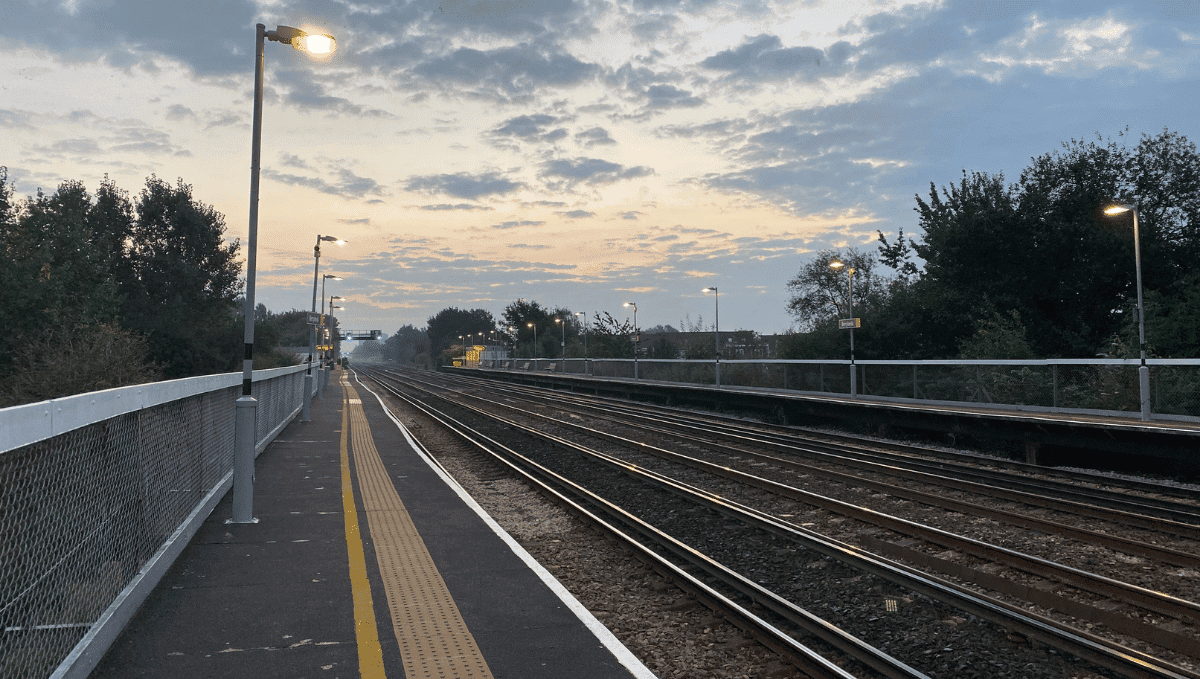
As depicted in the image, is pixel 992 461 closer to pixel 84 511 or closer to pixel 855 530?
pixel 855 530

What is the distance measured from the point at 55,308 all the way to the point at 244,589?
142ft

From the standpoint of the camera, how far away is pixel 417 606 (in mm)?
6012

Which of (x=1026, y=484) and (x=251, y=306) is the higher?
(x=251, y=306)

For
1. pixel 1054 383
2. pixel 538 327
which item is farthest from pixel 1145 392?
pixel 538 327

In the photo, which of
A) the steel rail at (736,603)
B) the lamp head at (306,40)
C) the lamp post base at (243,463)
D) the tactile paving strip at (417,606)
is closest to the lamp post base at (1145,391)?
the steel rail at (736,603)

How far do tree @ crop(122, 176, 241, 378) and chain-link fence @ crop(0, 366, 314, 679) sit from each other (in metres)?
53.7

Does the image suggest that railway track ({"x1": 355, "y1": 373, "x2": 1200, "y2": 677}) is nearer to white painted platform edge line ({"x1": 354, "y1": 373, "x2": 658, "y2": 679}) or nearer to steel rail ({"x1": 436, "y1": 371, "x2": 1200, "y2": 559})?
steel rail ({"x1": 436, "y1": 371, "x2": 1200, "y2": 559})

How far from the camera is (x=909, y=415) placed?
2045 centimetres

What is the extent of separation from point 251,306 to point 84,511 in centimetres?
470

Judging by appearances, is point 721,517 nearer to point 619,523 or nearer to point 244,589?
point 619,523

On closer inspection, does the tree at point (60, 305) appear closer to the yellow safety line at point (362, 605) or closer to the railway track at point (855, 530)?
the railway track at point (855, 530)

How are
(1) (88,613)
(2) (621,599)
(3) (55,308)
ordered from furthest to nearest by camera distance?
(3) (55,308) < (2) (621,599) < (1) (88,613)

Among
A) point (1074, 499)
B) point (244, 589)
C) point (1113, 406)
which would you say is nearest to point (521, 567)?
point (244, 589)

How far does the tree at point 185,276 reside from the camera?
55781 mm
